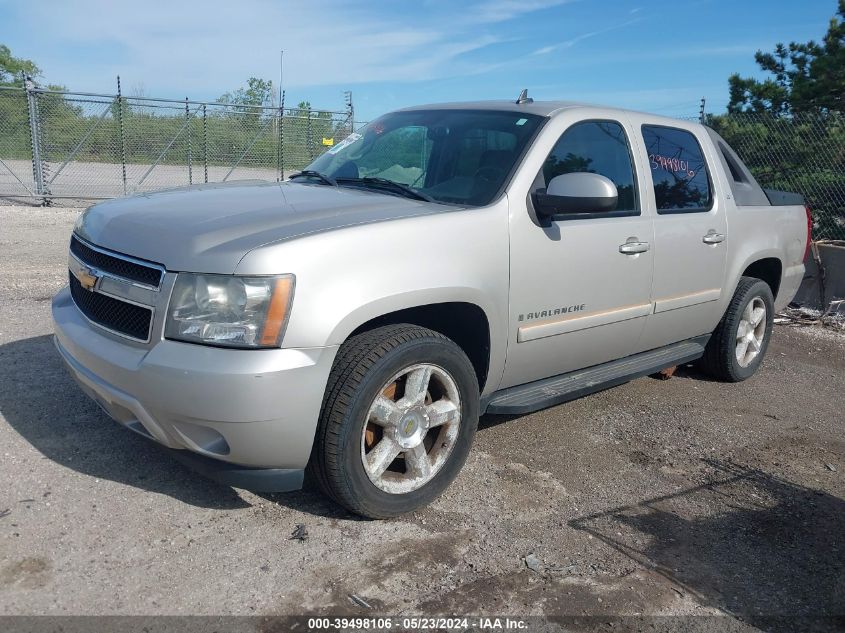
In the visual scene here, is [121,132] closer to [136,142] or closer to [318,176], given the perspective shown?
[136,142]

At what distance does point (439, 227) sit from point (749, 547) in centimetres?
197

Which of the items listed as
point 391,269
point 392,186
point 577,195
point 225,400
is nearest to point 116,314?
point 225,400

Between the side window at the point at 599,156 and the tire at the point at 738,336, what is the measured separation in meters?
1.58

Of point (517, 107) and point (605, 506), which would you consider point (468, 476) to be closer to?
point (605, 506)

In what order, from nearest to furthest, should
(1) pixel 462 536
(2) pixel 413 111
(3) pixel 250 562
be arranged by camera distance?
(3) pixel 250 562, (1) pixel 462 536, (2) pixel 413 111

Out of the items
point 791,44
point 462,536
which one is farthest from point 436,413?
point 791,44

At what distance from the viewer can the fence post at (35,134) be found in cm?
1362

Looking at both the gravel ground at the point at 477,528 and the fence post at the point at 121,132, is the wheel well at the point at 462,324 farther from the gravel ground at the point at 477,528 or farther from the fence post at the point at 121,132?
the fence post at the point at 121,132

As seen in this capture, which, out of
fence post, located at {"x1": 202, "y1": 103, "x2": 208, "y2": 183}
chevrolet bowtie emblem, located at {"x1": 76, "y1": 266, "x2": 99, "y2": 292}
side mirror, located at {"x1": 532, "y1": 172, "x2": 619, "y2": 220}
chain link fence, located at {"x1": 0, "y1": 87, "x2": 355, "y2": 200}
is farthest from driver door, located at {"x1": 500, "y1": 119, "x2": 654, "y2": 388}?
fence post, located at {"x1": 202, "y1": 103, "x2": 208, "y2": 183}

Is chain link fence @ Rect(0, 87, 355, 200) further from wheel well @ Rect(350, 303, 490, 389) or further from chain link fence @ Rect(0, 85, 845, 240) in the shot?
wheel well @ Rect(350, 303, 490, 389)

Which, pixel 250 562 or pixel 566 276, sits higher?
pixel 566 276

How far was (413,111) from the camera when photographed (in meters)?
4.63

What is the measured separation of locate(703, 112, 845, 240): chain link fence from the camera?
9.80 metres

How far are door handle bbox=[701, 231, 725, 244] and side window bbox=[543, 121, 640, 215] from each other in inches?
28.8
